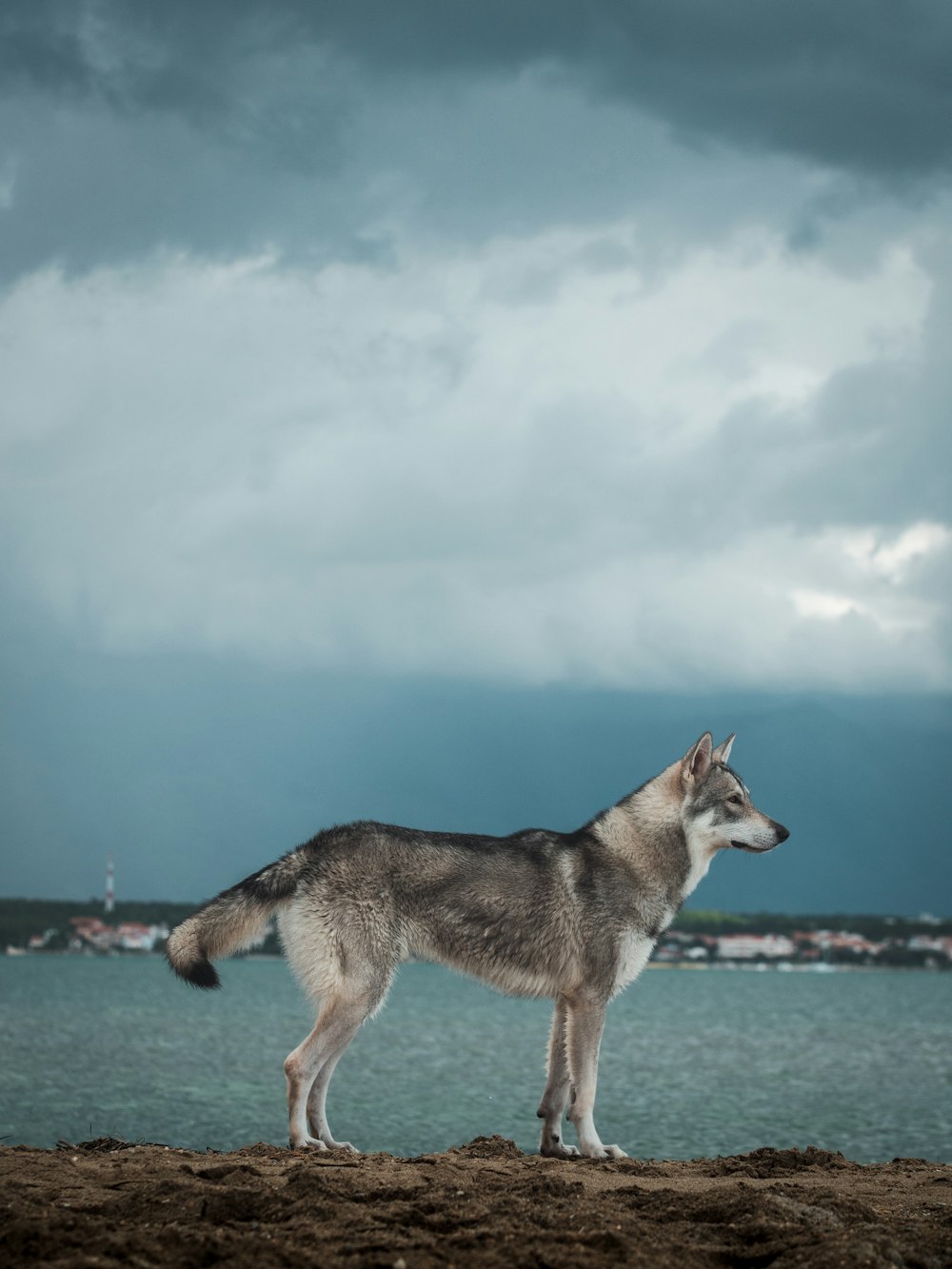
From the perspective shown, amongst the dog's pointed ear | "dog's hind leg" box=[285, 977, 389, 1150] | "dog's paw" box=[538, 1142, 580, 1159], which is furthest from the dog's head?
"dog's hind leg" box=[285, 977, 389, 1150]

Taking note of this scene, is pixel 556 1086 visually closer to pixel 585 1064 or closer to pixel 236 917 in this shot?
pixel 585 1064

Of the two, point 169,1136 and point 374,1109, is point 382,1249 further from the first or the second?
point 374,1109

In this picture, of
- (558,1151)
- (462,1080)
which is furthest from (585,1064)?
(462,1080)

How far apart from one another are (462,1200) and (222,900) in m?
3.88

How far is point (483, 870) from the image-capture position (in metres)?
10.7

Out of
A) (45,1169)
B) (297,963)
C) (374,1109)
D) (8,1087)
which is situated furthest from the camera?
(8,1087)

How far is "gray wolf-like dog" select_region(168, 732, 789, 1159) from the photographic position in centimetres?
1012

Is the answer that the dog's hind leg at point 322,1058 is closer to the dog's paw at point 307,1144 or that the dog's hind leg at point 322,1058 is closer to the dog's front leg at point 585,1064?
the dog's paw at point 307,1144

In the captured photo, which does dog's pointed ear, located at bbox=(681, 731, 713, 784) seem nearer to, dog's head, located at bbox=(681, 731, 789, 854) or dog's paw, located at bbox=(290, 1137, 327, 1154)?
dog's head, located at bbox=(681, 731, 789, 854)

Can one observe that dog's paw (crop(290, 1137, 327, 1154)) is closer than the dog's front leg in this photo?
Yes

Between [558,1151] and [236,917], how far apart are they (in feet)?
10.4

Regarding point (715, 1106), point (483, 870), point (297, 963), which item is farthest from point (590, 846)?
point (715, 1106)

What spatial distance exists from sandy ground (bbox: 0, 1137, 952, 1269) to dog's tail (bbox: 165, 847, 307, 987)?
164 centimetres

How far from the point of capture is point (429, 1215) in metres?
6.68
